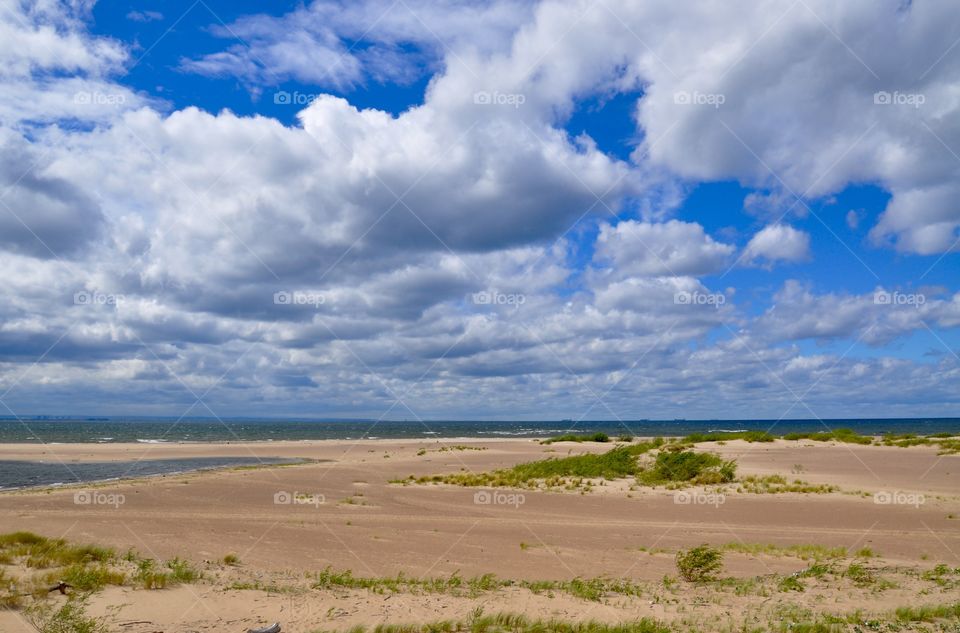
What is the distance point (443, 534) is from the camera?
19.4 m

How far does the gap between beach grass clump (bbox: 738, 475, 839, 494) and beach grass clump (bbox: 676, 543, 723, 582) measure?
1764 cm

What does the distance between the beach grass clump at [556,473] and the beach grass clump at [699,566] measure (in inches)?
759

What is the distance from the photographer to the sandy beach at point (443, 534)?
36.1ft

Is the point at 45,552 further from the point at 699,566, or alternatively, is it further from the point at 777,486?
the point at 777,486

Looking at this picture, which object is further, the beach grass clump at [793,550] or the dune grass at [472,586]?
the beach grass clump at [793,550]

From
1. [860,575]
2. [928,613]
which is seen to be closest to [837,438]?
[860,575]

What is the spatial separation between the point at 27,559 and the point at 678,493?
81.5ft

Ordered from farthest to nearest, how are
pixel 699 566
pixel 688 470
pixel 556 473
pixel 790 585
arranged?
pixel 556 473, pixel 688 470, pixel 699 566, pixel 790 585

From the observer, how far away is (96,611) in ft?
33.6

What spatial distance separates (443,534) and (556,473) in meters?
17.8

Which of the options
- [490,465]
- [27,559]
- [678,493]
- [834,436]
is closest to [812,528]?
[678,493]

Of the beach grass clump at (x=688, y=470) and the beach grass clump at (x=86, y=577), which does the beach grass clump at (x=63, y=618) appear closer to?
the beach grass clump at (x=86, y=577)

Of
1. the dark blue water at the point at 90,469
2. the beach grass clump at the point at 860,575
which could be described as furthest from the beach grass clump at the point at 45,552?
the dark blue water at the point at 90,469

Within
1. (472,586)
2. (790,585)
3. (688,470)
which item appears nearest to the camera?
(472,586)
